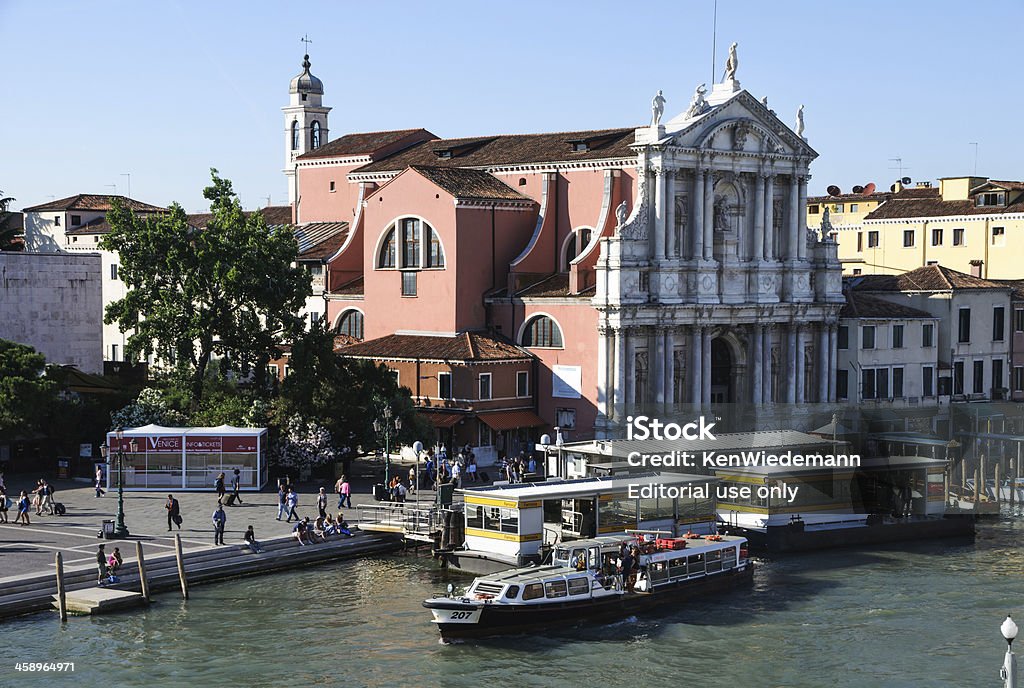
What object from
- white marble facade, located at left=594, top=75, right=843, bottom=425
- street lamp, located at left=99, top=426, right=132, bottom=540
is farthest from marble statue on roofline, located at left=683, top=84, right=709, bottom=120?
street lamp, located at left=99, top=426, right=132, bottom=540

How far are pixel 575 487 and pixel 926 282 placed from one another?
26.5 meters

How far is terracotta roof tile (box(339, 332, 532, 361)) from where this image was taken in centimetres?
4959

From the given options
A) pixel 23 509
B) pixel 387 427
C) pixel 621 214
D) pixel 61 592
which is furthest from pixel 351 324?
pixel 61 592

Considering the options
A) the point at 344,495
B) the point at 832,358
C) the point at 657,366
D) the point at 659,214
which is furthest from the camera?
the point at 832,358

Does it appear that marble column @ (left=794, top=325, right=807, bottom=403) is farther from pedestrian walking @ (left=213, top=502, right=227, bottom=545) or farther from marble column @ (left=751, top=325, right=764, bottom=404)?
pedestrian walking @ (left=213, top=502, right=227, bottom=545)

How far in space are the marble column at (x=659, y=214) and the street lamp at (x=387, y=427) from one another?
1117cm

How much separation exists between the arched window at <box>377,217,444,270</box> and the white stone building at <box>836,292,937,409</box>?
15169mm

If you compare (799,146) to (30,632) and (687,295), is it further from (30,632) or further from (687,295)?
(30,632)

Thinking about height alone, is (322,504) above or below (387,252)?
below

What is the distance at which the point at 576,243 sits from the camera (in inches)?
2105

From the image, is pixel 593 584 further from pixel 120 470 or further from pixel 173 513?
pixel 120 470

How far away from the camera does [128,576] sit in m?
32.9

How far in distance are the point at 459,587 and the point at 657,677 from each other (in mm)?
7275

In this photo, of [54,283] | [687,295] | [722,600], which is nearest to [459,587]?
[722,600]
